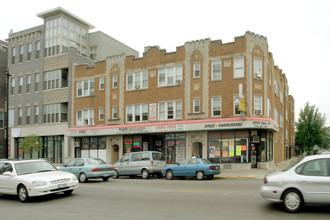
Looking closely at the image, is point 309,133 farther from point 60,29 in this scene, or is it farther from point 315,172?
point 315,172

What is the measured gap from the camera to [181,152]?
1141 inches

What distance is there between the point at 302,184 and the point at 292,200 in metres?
0.52

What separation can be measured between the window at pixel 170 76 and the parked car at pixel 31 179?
18.0 metres

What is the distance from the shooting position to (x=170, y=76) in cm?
2998

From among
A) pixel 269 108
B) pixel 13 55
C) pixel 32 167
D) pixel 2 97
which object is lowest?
pixel 32 167

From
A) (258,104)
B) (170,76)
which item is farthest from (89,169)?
(258,104)

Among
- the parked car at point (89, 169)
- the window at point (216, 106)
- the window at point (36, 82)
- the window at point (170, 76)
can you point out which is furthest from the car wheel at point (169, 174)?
the window at point (36, 82)

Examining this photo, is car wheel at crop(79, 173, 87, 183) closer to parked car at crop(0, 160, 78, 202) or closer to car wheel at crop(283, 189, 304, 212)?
parked car at crop(0, 160, 78, 202)

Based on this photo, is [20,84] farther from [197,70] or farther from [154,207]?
[154,207]

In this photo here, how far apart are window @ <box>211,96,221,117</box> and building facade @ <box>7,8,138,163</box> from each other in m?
16.6

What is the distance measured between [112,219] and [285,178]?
4791 mm

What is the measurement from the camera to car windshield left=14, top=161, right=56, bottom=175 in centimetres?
1232

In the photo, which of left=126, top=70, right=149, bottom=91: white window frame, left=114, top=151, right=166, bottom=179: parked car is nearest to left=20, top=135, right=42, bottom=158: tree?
left=126, top=70, right=149, bottom=91: white window frame

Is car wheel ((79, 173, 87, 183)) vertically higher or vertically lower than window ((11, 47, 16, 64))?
lower
